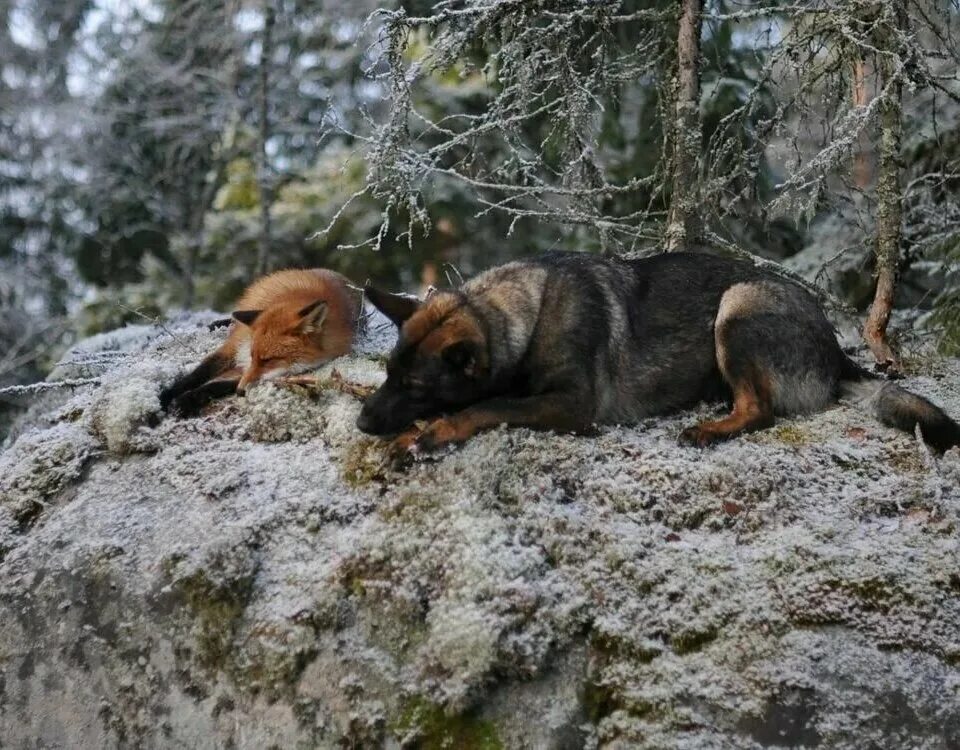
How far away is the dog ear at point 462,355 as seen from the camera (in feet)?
14.4

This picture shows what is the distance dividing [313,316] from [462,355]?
6.35 feet

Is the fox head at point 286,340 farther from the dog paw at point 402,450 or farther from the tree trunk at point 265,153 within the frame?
the tree trunk at point 265,153

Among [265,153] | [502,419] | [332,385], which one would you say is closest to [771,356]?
[502,419]

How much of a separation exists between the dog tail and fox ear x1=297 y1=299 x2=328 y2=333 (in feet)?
11.5

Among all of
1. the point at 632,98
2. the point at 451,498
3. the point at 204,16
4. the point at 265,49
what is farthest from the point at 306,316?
the point at 204,16

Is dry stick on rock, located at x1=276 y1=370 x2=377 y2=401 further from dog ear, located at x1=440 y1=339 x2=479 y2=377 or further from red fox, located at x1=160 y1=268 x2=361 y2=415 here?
dog ear, located at x1=440 y1=339 x2=479 y2=377

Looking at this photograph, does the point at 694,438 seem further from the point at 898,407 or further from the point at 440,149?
the point at 440,149

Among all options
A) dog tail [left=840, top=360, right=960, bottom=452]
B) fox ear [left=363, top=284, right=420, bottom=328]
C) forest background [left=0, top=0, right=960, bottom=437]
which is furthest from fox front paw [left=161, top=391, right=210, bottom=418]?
dog tail [left=840, top=360, right=960, bottom=452]

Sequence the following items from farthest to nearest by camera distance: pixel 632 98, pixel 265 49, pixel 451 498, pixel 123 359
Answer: pixel 265 49
pixel 632 98
pixel 123 359
pixel 451 498

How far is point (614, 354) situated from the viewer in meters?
4.99

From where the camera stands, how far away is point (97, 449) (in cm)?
510

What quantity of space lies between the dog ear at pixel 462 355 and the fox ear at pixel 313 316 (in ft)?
6.02

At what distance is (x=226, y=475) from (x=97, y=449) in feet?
3.52

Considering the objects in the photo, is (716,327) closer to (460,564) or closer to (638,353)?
(638,353)
